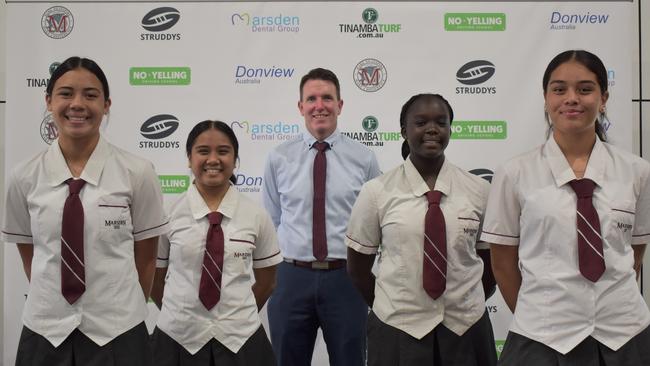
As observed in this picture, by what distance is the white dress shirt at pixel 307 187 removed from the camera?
12.2 ft

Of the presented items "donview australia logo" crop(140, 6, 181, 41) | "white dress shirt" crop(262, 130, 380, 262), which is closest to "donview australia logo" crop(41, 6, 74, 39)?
"donview australia logo" crop(140, 6, 181, 41)

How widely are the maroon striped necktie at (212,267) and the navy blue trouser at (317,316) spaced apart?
3.26ft

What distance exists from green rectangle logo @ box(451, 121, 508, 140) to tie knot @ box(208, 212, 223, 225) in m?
2.11

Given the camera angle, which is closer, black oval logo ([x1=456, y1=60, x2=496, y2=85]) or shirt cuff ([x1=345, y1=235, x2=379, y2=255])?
shirt cuff ([x1=345, y1=235, x2=379, y2=255])

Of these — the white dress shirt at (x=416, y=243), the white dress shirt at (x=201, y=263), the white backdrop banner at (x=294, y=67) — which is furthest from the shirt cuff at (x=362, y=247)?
the white backdrop banner at (x=294, y=67)

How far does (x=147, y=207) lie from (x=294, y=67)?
2159 millimetres

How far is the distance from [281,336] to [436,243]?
53.3 inches

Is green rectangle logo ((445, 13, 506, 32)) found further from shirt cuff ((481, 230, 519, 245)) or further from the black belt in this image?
shirt cuff ((481, 230, 519, 245))

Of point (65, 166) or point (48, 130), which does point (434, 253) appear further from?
point (48, 130)

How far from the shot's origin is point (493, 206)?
2355mm

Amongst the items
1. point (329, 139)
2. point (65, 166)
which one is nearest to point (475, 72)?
point (329, 139)

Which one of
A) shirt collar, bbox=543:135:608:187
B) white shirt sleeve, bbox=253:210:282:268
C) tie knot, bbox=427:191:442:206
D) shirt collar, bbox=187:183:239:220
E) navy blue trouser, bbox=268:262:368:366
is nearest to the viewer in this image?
shirt collar, bbox=543:135:608:187

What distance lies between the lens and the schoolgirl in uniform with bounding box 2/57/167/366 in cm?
224

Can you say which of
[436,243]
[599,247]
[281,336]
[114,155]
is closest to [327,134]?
[281,336]
